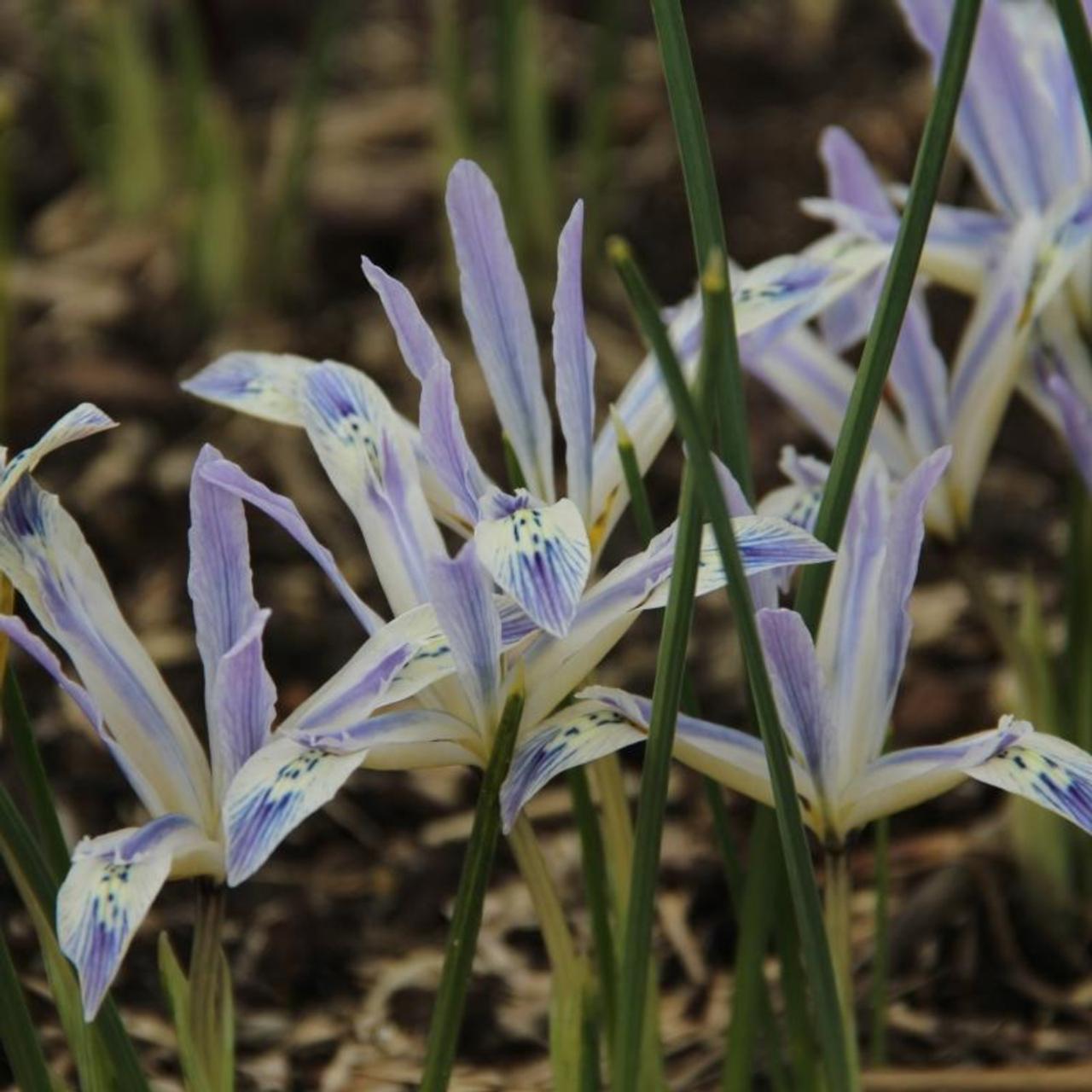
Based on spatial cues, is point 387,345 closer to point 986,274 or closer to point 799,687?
point 986,274

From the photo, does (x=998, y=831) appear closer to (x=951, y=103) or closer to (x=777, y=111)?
(x=951, y=103)

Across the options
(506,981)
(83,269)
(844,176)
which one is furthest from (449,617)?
(83,269)

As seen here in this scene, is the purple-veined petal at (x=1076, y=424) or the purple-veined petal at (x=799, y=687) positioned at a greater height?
the purple-veined petal at (x=1076, y=424)

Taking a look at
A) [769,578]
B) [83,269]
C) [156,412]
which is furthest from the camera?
[83,269]

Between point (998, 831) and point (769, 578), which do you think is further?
point (998, 831)

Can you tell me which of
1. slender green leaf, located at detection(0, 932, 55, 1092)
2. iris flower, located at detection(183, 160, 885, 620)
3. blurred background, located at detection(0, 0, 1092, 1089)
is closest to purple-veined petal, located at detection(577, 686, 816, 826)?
iris flower, located at detection(183, 160, 885, 620)

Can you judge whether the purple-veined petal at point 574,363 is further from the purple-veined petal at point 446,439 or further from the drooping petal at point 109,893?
the drooping petal at point 109,893

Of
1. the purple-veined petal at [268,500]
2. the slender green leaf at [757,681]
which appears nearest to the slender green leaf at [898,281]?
the slender green leaf at [757,681]

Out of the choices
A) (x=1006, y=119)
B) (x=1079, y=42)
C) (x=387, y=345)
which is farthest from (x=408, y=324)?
(x=387, y=345)
